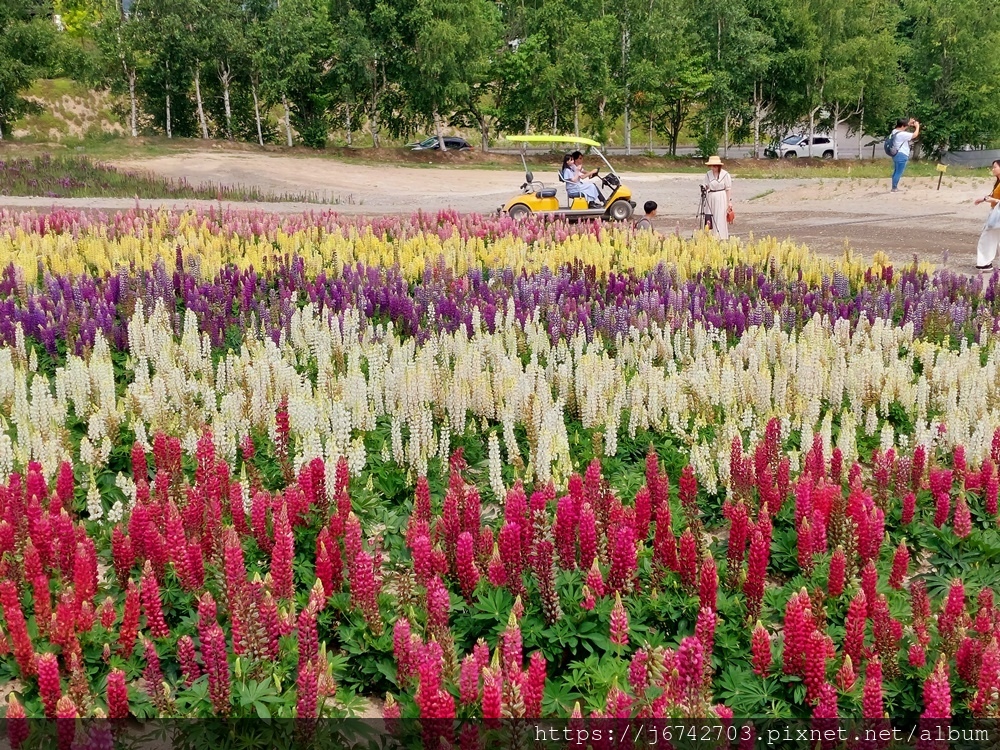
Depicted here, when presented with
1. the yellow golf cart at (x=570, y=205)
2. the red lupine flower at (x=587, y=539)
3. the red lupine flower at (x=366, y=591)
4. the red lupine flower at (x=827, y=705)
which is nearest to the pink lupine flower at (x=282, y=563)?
the red lupine flower at (x=366, y=591)

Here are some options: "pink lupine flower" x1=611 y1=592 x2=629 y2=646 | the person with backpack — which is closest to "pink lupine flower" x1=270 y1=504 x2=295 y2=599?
"pink lupine flower" x1=611 y1=592 x2=629 y2=646

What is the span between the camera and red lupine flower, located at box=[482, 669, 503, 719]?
331 centimetres

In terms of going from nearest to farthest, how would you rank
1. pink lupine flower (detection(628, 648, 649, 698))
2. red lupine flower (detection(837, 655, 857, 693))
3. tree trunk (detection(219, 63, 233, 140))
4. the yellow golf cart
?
1. pink lupine flower (detection(628, 648, 649, 698))
2. red lupine flower (detection(837, 655, 857, 693))
3. the yellow golf cart
4. tree trunk (detection(219, 63, 233, 140))

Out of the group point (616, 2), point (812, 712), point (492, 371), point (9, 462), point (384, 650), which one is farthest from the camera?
point (616, 2)

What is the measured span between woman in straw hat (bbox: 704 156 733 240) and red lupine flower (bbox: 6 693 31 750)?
1505 cm

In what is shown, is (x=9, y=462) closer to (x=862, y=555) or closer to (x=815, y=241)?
(x=862, y=555)

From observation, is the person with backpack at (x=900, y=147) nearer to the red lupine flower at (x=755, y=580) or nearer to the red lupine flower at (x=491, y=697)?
the red lupine flower at (x=755, y=580)

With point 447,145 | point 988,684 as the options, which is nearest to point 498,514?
point 988,684

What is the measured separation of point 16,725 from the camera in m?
3.40

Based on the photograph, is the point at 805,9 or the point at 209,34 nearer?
the point at 209,34

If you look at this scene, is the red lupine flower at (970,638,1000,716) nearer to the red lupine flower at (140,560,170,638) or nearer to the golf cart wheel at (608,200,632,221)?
the red lupine flower at (140,560,170,638)

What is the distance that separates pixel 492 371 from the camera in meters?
8.34

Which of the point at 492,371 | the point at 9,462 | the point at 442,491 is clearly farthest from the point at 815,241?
the point at 9,462

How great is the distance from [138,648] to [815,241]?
17991mm
